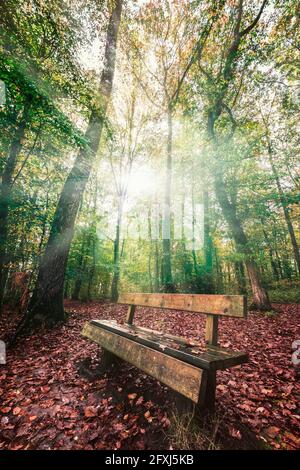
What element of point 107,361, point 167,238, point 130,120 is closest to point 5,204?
point 107,361

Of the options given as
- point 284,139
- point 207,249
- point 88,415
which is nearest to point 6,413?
point 88,415

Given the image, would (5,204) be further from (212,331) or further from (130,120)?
(130,120)

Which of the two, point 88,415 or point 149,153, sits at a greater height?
point 149,153

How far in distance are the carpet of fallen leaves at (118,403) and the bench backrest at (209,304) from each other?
2.83 feet

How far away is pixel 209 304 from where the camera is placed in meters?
2.38

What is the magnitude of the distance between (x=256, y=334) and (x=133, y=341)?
13.6 ft

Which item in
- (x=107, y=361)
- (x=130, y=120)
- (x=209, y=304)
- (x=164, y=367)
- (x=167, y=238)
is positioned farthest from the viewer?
(x=130, y=120)

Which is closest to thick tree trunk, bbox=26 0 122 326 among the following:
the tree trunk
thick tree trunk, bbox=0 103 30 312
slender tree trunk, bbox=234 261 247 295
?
thick tree trunk, bbox=0 103 30 312

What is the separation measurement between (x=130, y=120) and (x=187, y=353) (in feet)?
47.3

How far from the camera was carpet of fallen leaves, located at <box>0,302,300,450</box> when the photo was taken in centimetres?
200

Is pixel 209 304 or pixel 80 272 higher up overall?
pixel 80 272

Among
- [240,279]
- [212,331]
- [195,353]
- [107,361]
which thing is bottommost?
[107,361]
